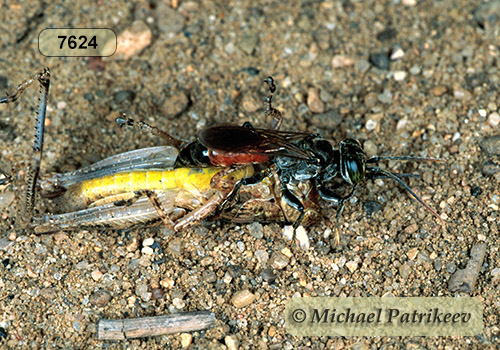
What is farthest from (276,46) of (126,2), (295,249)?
(295,249)

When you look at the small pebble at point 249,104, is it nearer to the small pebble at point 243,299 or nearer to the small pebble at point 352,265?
the small pebble at point 352,265

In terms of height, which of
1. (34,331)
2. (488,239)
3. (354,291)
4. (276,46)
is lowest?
(34,331)

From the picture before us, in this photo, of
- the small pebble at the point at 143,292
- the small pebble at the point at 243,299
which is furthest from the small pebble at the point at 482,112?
the small pebble at the point at 143,292

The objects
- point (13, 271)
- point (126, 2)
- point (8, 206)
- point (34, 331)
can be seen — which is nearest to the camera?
point (34, 331)

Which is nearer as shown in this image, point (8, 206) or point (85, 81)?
point (8, 206)

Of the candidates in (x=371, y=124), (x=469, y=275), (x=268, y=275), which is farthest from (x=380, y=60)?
(x=268, y=275)

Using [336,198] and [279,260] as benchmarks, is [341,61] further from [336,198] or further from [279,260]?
[279,260]

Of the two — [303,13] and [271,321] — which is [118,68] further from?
[271,321]
